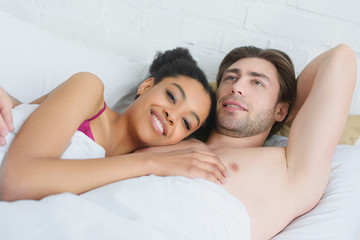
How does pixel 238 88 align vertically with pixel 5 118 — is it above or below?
Answer: above

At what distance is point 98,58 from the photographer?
1637 mm

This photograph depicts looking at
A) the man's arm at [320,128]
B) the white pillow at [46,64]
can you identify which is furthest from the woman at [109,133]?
the man's arm at [320,128]

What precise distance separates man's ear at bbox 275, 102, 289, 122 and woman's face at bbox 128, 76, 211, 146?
45 centimetres

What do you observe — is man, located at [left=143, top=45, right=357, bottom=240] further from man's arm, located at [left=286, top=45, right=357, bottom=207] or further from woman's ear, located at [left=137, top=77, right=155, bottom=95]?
woman's ear, located at [left=137, top=77, right=155, bottom=95]

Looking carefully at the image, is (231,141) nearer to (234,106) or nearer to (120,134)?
(234,106)

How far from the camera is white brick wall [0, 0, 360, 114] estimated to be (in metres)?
1.72

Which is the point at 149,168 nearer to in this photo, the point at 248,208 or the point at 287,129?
the point at 248,208

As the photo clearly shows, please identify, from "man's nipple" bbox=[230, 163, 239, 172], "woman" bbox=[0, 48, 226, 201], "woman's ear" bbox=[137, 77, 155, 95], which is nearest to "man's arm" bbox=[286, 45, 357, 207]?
"man's nipple" bbox=[230, 163, 239, 172]

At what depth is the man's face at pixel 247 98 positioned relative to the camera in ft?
4.68

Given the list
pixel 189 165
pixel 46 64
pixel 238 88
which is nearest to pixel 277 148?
pixel 238 88

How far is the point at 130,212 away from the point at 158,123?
455mm

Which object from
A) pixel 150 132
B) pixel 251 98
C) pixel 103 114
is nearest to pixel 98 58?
pixel 103 114

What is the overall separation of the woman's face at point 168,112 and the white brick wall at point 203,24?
0.57 metres

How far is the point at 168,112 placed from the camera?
1226 millimetres
